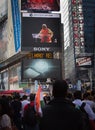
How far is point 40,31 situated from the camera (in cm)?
5397

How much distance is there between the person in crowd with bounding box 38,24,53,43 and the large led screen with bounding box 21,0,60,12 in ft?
7.03

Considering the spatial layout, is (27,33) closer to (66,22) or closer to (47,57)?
(47,57)

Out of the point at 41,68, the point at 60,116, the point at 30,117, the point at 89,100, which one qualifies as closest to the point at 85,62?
the point at 41,68

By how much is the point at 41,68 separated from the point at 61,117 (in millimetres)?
50757

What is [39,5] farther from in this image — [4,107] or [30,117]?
[4,107]

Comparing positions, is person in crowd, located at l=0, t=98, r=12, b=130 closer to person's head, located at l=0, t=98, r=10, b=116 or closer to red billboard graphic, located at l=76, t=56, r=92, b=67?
person's head, located at l=0, t=98, r=10, b=116

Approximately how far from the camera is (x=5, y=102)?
21.3ft

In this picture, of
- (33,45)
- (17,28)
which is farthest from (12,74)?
(33,45)

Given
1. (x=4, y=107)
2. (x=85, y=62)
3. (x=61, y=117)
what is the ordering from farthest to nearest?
(x=85, y=62), (x=4, y=107), (x=61, y=117)

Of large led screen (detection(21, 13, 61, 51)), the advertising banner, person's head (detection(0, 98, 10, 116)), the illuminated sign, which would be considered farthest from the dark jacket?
the advertising banner

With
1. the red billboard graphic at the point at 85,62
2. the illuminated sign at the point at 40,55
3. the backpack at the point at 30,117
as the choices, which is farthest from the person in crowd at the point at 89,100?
the red billboard graphic at the point at 85,62

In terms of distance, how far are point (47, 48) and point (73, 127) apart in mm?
50524

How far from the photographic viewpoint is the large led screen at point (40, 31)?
52719mm

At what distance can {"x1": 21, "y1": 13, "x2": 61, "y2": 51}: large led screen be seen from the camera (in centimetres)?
5272
